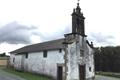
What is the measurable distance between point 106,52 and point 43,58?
1350 inches

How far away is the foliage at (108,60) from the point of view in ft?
217

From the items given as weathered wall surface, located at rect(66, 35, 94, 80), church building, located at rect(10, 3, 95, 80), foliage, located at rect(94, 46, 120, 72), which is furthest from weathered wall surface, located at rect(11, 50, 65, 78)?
foliage, located at rect(94, 46, 120, 72)

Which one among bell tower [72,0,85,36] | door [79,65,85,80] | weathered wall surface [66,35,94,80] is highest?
bell tower [72,0,85,36]

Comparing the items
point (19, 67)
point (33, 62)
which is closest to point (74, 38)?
point (33, 62)

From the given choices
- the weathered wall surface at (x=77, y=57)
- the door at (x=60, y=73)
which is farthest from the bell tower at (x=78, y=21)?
the door at (x=60, y=73)

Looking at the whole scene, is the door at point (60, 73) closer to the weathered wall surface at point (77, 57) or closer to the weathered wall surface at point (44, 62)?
the weathered wall surface at point (44, 62)

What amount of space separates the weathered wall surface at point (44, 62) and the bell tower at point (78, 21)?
4.59 metres

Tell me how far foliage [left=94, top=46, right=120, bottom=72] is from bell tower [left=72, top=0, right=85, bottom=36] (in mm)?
31760

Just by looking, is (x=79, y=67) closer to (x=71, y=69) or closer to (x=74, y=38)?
(x=71, y=69)

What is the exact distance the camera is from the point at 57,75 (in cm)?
3372

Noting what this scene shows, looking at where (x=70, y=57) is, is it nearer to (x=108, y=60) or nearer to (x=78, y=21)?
(x=78, y=21)

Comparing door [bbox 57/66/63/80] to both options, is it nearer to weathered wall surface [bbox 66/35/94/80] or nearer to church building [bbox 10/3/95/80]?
church building [bbox 10/3/95/80]

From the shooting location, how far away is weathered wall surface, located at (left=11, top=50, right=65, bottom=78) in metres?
34.3

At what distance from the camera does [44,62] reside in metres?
37.4
